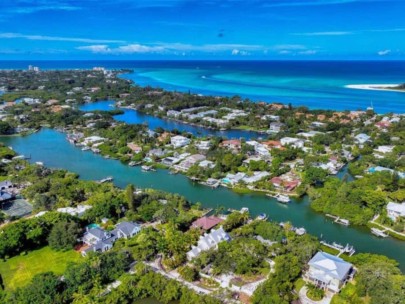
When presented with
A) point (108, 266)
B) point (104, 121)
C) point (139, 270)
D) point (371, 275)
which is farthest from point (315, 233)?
point (104, 121)

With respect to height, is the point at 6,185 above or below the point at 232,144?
below

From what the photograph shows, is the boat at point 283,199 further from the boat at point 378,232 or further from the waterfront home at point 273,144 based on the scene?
the waterfront home at point 273,144

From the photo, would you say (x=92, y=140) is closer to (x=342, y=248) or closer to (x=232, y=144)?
(x=232, y=144)

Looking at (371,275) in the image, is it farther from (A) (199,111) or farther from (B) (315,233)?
(A) (199,111)

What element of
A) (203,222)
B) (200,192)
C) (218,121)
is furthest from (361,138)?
(203,222)

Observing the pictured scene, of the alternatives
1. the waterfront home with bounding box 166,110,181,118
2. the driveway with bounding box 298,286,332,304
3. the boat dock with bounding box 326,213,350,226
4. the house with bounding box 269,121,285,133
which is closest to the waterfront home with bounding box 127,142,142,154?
the waterfront home with bounding box 166,110,181,118

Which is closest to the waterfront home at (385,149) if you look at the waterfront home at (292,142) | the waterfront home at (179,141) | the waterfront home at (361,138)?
the waterfront home at (361,138)
